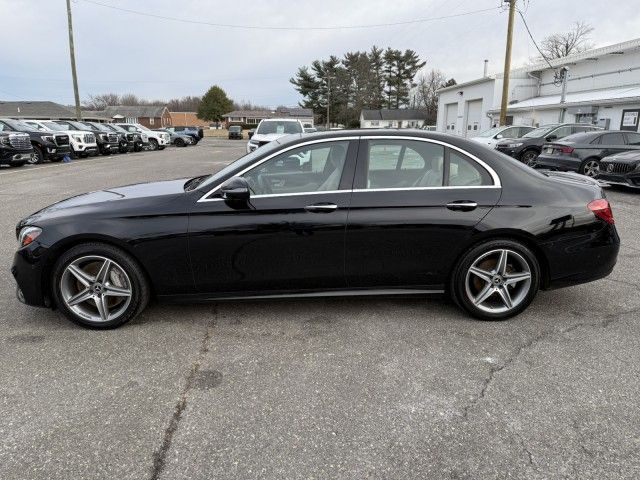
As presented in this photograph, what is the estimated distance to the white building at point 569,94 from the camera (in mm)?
25266

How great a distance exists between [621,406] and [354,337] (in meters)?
1.69

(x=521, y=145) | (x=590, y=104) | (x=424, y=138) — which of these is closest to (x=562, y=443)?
(x=424, y=138)

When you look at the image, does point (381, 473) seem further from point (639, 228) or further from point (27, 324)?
point (639, 228)

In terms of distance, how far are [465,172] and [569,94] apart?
114 ft

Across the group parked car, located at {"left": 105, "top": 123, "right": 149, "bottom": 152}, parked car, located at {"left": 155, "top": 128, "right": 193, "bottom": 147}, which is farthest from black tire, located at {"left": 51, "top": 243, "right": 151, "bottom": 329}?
parked car, located at {"left": 155, "top": 128, "right": 193, "bottom": 147}

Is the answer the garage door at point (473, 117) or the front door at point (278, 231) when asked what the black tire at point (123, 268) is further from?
the garage door at point (473, 117)

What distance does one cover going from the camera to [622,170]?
10.6 meters

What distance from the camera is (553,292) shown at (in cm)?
446

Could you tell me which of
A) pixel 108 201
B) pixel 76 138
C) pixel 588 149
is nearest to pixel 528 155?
pixel 588 149

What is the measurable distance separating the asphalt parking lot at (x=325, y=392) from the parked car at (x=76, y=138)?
63.9ft

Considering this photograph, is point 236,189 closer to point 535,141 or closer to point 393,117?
point 535,141

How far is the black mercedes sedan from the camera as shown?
3506 mm

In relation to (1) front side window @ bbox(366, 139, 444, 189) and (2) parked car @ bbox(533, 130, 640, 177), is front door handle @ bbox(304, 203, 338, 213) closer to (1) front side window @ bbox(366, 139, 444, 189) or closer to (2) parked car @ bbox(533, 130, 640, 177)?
(1) front side window @ bbox(366, 139, 444, 189)

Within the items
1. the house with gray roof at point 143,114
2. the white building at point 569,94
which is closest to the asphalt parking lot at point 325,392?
the white building at point 569,94
